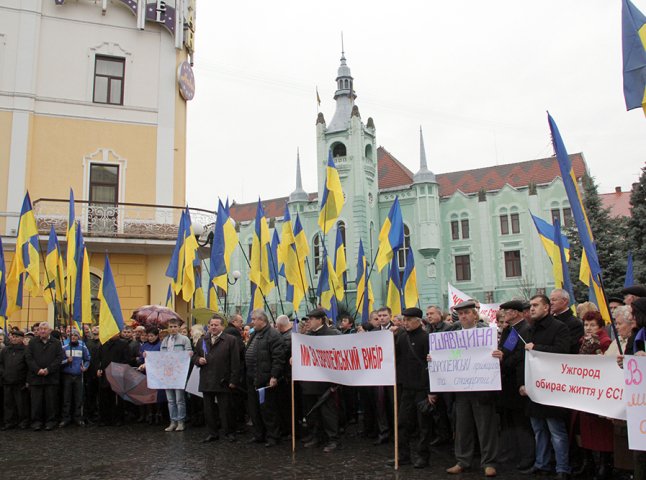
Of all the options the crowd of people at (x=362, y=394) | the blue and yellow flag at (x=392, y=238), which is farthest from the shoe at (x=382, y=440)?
the blue and yellow flag at (x=392, y=238)

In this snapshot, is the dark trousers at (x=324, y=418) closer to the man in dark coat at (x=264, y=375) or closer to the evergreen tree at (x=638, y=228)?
the man in dark coat at (x=264, y=375)

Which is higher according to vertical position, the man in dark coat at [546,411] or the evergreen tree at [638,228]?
the evergreen tree at [638,228]

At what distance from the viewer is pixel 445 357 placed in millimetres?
7641

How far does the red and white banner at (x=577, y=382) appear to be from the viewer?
20.2 ft

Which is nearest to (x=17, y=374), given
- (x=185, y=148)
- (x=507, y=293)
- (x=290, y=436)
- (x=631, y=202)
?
(x=290, y=436)

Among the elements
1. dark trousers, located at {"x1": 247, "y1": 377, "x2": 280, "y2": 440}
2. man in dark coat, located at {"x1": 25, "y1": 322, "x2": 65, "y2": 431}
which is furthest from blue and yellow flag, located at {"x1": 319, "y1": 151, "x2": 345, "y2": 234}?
man in dark coat, located at {"x1": 25, "y1": 322, "x2": 65, "y2": 431}

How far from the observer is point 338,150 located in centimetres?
5006

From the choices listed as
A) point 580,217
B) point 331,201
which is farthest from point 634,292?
point 331,201

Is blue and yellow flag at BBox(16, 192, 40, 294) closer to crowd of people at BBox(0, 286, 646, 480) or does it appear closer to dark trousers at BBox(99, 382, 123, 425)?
crowd of people at BBox(0, 286, 646, 480)

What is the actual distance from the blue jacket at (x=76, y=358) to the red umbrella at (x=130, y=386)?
75 cm

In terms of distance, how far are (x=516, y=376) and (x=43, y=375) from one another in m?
8.38

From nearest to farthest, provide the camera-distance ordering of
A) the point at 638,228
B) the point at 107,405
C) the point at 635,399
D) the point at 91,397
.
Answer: the point at 635,399 → the point at 107,405 → the point at 91,397 → the point at 638,228

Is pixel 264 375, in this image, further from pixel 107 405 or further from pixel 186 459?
pixel 107 405

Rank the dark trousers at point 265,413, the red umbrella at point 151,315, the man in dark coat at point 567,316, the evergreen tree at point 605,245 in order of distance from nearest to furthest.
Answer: the man in dark coat at point 567,316
the dark trousers at point 265,413
the red umbrella at point 151,315
the evergreen tree at point 605,245
